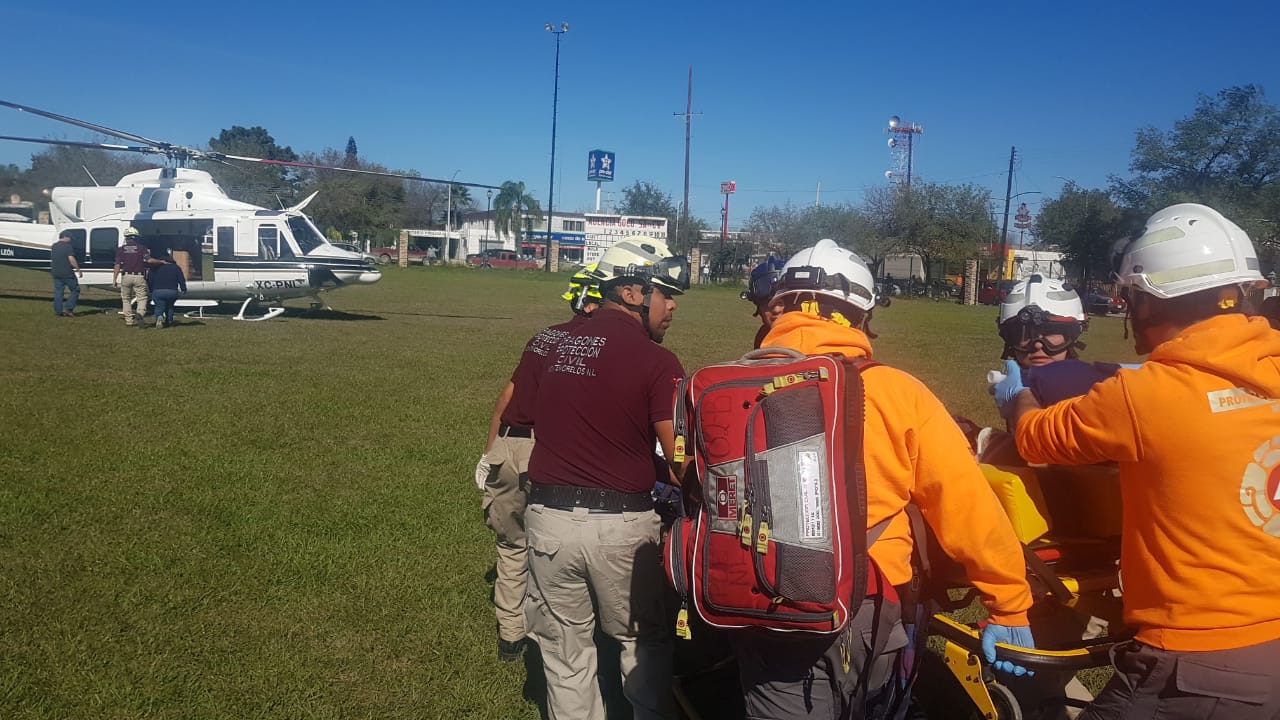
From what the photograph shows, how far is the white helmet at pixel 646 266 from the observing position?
12.5 ft

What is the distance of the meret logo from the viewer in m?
2.25

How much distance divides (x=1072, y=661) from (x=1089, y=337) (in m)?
23.8

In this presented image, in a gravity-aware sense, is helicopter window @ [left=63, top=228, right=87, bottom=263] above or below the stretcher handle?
above

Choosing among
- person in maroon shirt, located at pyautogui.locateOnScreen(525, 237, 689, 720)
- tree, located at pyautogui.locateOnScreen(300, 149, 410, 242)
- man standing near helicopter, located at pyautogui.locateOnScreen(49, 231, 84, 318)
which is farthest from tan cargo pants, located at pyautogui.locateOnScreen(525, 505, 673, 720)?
tree, located at pyautogui.locateOnScreen(300, 149, 410, 242)

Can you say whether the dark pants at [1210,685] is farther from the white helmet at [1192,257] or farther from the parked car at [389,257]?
the parked car at [389,257]

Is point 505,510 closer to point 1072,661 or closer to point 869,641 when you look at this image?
point 869,641

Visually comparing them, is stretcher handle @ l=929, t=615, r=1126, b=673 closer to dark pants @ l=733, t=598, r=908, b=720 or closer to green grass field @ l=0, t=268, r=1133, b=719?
dark pants @ l=733, t=598, r=908, b=720

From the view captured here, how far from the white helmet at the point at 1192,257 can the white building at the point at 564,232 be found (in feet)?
207

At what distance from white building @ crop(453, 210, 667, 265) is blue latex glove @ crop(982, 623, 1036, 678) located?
63.1 meters

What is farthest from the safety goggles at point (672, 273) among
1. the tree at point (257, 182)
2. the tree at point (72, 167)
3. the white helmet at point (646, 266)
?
the tree at point (72, 167)

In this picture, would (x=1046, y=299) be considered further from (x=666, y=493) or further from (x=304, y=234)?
(x=304, y=234)

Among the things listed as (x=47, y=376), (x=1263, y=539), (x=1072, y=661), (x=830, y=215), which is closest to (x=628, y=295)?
(x=1072, y=661)

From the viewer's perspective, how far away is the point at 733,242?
6900cm

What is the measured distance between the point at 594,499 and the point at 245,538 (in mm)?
3870
